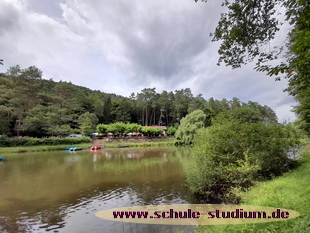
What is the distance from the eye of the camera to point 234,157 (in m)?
9.39

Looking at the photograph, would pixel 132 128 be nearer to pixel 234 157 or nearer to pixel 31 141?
pixel 31 141

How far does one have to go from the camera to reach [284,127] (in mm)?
11172

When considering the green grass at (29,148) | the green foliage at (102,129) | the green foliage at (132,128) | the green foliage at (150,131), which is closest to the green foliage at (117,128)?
the green foliage at (132,128)

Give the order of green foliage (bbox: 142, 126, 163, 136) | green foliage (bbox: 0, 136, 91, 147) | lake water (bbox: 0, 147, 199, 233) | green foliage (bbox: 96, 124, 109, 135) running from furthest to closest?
green foliage (bbox: 142, 126, 163, 136) → green foliage (bbox: 96, 124, 109, 135) → green foliage (bbox: 0, 136, 91, 147) → lake water (bbox: 0, 147, 199, 233)

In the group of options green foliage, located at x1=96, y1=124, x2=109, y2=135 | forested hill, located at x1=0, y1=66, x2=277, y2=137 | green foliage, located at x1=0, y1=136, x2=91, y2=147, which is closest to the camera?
green foliage, located at x1=0, y1=136, x2=91, y2=147

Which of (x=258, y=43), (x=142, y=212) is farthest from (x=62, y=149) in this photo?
(x=258, y=43)

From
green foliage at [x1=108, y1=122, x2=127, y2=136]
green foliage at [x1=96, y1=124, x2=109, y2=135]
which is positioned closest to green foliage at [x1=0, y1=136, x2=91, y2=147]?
green foliage at [x1=96, y1=124, x2=109, y2=135]

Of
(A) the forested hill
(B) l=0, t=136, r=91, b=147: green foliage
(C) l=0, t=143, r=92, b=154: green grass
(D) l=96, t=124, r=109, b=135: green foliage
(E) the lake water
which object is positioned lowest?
(E) the lake water

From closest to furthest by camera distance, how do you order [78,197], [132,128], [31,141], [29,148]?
[78,197] < [29,148] < [31,141] < [132,128]

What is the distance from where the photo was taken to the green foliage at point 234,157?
29.3ft

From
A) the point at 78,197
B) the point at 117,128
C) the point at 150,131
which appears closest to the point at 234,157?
the point at 78,197

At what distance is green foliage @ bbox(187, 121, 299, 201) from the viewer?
8945 millimetres

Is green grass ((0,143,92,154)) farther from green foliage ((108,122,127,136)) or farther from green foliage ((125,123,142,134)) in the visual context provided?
green foliage ((125,123,142,134))

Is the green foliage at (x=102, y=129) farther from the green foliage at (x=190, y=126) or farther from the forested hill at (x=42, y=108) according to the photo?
the green foliage at (x=190, y=126)
